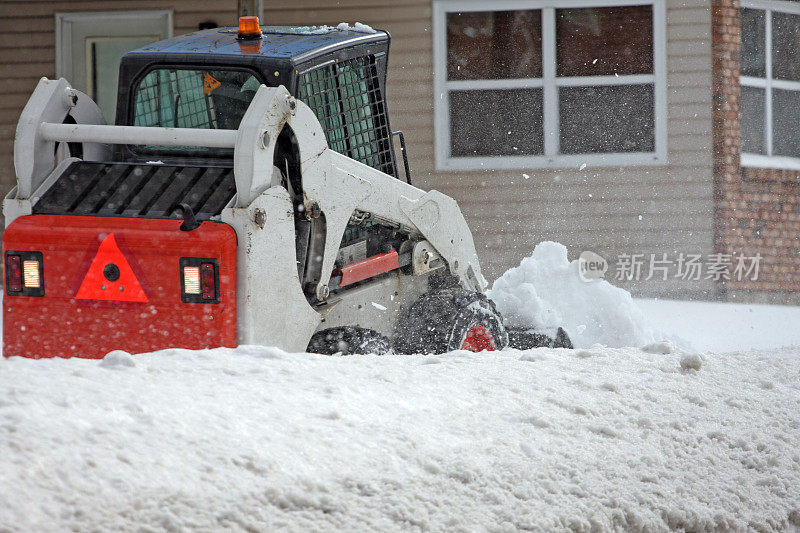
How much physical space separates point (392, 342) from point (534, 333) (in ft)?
4.02

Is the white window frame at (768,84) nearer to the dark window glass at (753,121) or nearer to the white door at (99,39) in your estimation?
the dark window glass at (753,121)

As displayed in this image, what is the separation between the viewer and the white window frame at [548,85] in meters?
10.4

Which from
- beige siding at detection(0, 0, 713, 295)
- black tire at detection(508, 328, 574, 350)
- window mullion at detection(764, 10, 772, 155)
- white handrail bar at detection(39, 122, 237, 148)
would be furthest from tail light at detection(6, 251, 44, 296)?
window mullion at detection(764, 10, 772, 155)

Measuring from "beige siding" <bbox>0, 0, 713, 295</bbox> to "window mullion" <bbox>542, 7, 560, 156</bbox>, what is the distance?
34 cm

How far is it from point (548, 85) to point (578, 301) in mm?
3457

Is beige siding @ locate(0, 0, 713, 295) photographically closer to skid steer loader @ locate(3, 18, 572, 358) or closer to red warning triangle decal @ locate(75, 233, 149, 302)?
skid steer loader @ locate(3, 18, 572, 358)

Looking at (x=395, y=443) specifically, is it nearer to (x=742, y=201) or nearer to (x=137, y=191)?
(x=137, y=191)

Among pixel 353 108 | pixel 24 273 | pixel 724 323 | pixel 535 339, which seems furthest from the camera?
pixel 724 323

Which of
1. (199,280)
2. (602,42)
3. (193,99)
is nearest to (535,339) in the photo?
(193,99)

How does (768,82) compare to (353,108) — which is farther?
(768,82)

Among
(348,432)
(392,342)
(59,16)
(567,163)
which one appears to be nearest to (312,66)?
(392,342)

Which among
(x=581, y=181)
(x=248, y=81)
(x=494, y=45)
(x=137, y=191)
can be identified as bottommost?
(x=137, y=191)

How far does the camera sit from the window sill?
10500mm

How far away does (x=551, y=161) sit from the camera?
10.5 meters
